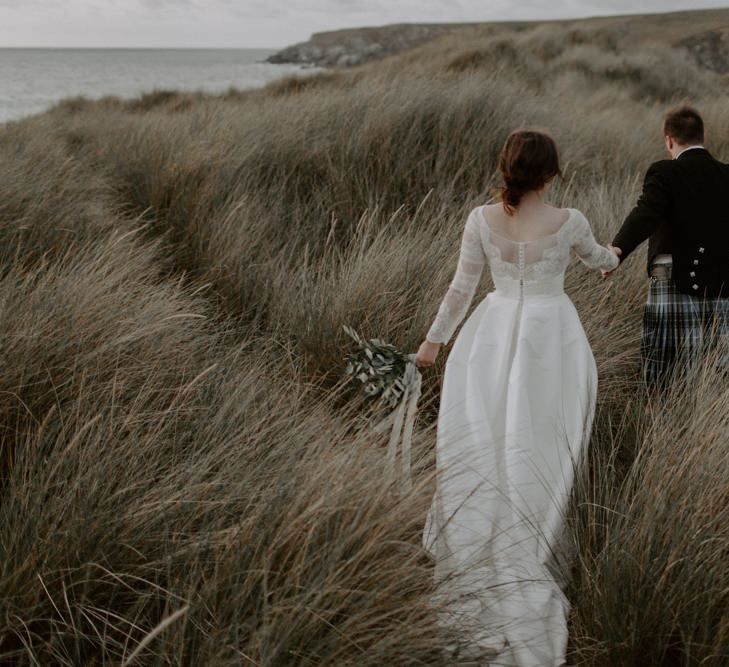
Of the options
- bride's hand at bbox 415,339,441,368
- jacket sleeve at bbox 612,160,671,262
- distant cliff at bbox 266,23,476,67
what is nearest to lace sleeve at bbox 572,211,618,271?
jacket sleeve at bbox 612,160,671,262

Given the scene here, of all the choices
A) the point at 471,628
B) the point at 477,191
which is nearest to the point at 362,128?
the point at 477,191

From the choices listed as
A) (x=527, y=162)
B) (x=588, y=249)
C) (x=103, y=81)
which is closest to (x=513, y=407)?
(x=588, y=249)

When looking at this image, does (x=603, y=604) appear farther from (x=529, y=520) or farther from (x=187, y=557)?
(x=187, y=557)

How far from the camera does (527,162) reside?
2.89 m

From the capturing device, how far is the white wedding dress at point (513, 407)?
269cm

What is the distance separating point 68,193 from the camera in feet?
18.4

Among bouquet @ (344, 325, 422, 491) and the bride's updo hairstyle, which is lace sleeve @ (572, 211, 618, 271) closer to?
the bride's updo hairstyle

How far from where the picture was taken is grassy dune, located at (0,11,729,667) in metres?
1.91

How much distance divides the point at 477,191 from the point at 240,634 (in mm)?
5359

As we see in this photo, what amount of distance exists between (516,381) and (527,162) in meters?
0.92

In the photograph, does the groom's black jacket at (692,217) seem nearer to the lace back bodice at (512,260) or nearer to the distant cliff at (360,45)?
the lace back bodice at (512,260)

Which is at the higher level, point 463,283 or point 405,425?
point 463,283

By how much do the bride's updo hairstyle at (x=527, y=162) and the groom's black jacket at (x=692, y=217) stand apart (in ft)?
3.13

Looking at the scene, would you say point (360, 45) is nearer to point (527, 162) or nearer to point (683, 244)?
point (683, 244)
